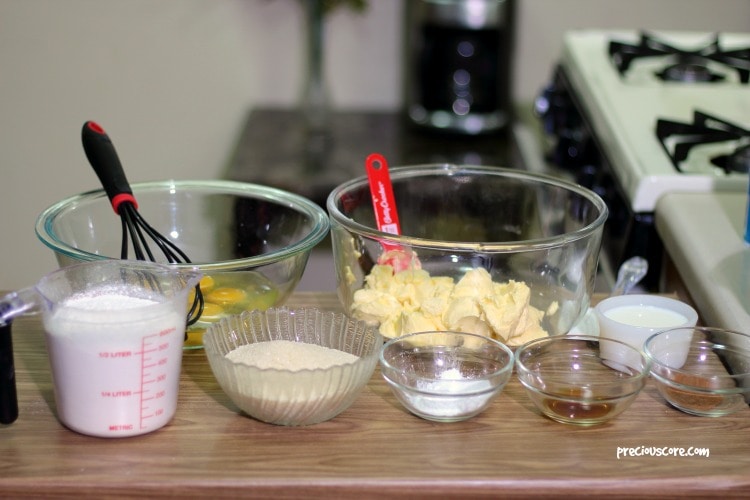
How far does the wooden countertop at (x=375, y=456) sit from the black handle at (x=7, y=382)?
16 millimetres

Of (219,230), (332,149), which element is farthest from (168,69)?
(219,230)

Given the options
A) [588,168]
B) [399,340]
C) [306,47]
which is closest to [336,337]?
[399,340]

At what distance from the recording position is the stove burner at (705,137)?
59.3 inches

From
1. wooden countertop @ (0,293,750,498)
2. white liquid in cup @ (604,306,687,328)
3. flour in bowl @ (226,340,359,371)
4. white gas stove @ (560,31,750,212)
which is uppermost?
white gas stove @ (560,31,750,212)

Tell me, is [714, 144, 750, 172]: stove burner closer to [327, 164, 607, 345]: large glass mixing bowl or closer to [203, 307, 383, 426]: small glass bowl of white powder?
[327, 164, 607, 345]: large glass mixing bowl

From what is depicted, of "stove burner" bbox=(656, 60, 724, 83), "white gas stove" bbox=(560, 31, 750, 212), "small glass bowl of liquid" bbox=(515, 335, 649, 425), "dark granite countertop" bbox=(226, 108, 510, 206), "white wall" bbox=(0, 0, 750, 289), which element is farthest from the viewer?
"white wall" bbox=(0, 0, 750, 289)

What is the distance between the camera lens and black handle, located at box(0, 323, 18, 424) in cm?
87

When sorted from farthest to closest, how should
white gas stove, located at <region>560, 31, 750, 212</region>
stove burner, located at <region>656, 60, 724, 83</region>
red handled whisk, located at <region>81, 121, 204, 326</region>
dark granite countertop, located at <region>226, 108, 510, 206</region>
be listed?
1. dark granite countertop, located at <region>226, 108, 510, 206</region>
2. stove burner, located at <region>656, 60, 724, 83</region>
3. white gas stove, located at <region>560, 31, 750, 212</region>
4. red handled whisk, located at <region>81, 121, 204, 326</region>

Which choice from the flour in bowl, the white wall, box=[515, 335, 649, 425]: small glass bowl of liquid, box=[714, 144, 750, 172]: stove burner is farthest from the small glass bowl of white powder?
the white wall

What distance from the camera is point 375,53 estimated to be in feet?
9.31

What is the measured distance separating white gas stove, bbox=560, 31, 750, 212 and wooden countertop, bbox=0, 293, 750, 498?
60cm

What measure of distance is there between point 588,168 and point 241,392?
1094 mm

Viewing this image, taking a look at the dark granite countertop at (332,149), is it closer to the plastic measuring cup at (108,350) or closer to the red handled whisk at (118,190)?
the red handled whisk at (118,190)

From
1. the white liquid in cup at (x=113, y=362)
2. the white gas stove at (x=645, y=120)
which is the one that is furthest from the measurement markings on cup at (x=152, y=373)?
the white gas stove at (x=645, y=120)
